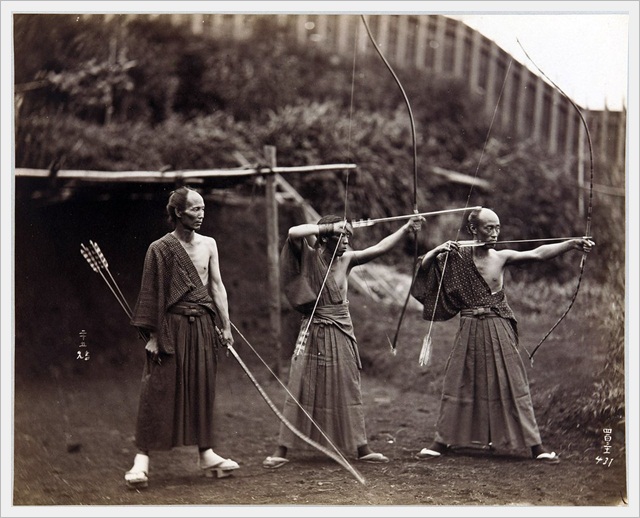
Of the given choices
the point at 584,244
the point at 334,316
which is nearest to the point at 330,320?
the point at 334,316

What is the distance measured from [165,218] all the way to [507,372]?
2016 mm

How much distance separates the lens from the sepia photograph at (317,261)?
4836 millimetres

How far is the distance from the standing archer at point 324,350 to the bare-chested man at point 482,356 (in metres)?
0.38

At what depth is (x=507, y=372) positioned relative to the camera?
4828mm

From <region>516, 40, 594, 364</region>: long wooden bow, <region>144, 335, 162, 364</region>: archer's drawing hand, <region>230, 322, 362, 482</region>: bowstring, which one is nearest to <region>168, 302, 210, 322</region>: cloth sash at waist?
<region>144, 335, 162, 364</region>: archer's drawing hand

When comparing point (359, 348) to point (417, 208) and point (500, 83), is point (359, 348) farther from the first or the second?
point (500, 83)

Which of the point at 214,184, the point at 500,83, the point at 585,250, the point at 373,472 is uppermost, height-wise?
the point at 500,83

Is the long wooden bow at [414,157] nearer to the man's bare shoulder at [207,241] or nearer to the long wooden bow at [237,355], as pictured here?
the long wooden bow at [237,355]

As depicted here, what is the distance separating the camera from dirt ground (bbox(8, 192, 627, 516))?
485cm

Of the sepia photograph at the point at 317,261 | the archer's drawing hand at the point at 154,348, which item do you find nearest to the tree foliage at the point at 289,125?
the sepia photograph at the point at 317,261

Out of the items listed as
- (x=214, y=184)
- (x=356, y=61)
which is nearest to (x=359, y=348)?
(x=214, y=184)

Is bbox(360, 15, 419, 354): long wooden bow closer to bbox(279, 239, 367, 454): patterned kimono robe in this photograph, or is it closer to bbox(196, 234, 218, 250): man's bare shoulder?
bbox(279, 239, 367, 454): patterned kimono robe

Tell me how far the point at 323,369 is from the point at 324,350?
4.0 inches

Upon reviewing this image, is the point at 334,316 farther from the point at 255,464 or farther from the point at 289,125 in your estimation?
the point at 289,125
